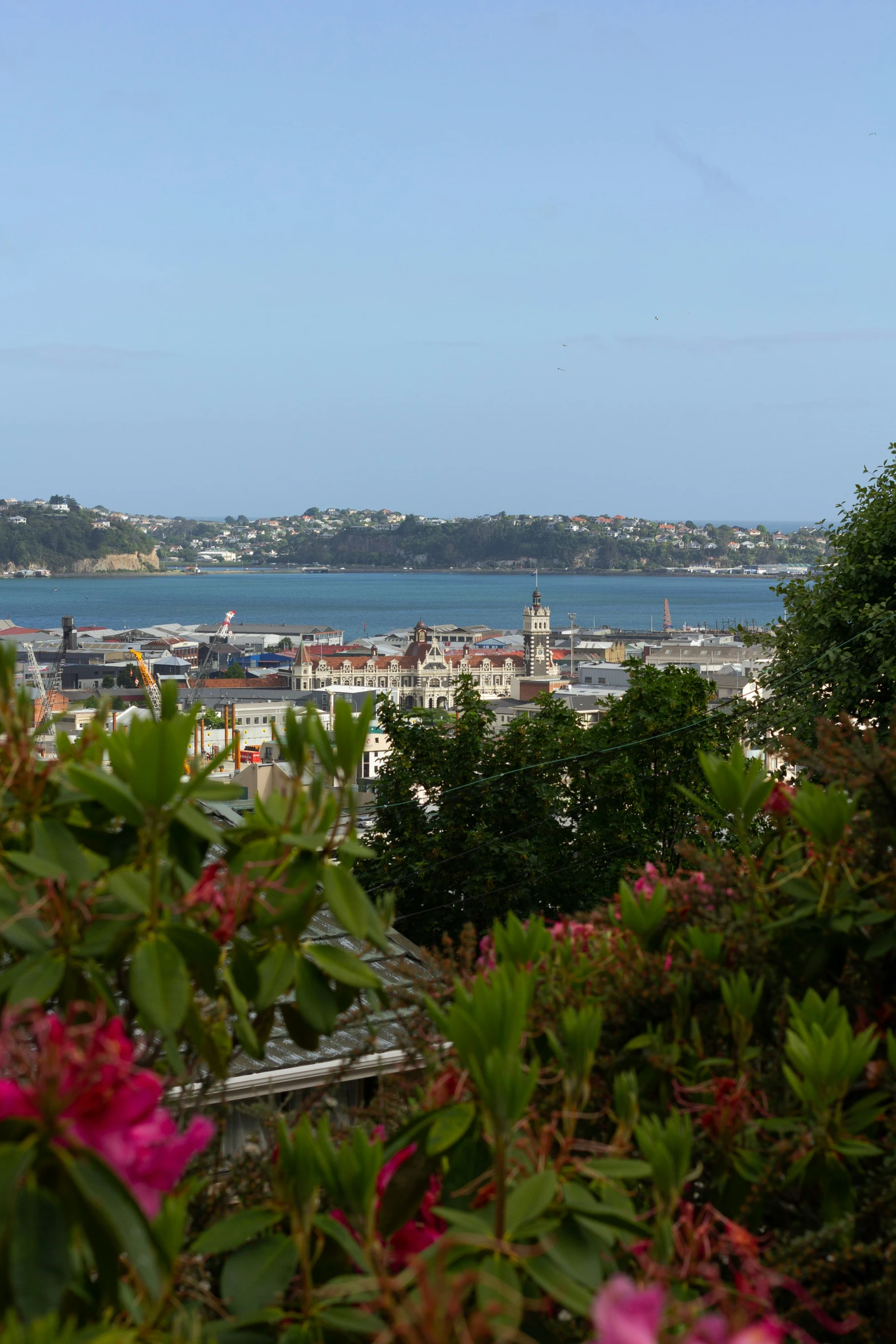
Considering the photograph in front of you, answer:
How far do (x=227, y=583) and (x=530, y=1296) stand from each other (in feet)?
602

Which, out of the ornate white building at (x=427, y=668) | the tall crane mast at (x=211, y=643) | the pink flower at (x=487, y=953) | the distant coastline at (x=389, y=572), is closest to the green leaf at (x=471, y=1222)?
the pink flower at (x=487, y=953)

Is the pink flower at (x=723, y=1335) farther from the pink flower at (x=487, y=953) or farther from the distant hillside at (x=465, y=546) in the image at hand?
the distant hillside at (x=465, y=546)

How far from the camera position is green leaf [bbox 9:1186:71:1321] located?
90 cm

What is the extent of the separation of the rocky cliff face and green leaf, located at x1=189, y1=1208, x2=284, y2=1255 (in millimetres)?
180791

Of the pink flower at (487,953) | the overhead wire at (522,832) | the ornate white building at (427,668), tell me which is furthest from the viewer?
the ornate white building at (427,668)

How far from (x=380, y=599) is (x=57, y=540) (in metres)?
46.5

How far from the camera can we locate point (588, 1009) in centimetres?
139

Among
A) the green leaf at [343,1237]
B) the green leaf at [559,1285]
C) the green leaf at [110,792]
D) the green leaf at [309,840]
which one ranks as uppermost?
the green leaf at [110,792]

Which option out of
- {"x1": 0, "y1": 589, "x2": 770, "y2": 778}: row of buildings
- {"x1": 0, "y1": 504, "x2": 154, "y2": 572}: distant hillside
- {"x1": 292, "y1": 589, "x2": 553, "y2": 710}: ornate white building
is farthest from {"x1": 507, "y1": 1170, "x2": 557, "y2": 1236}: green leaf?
{"x1": 0, "y1": 504, "x2": 154, "y2": 572}: distant hillside

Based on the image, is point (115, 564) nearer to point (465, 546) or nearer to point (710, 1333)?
point (465, 546)

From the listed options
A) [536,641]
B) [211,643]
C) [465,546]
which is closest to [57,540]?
[465,546]

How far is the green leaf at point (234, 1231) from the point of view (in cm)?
119

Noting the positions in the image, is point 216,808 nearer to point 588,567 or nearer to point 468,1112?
point 468,1112

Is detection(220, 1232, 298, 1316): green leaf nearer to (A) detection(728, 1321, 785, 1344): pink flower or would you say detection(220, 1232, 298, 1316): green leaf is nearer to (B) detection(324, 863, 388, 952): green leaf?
(B) detection(324, 863, 388, 952): green leaf
